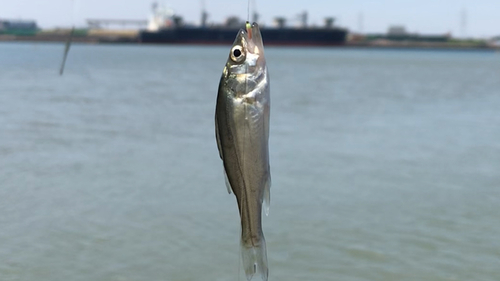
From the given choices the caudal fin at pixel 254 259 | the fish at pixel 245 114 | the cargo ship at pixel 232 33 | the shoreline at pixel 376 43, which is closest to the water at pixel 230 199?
the caudal fin at pixel 254 259

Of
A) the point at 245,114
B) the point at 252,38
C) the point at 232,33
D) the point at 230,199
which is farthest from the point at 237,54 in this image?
the point at 232,33

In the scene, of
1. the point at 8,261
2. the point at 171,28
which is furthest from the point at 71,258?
the point at 171,28

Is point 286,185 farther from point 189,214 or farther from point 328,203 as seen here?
point 189,214

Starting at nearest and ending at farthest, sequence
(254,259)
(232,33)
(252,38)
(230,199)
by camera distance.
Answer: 1. (252,38)
2. (254,259)
3. (230,199)
4. (232,33)

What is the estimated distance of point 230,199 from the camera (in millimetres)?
9672

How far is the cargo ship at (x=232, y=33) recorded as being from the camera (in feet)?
392

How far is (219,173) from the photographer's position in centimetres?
1131

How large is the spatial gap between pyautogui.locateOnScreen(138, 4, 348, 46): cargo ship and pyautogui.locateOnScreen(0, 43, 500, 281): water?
10157cm

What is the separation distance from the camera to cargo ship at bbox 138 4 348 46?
119562mm

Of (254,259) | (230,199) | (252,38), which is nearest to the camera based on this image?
(252,38)

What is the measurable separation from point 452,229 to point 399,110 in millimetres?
13477

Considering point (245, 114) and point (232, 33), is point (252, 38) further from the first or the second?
point (232, 33)

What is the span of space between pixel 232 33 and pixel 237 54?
4555 inches

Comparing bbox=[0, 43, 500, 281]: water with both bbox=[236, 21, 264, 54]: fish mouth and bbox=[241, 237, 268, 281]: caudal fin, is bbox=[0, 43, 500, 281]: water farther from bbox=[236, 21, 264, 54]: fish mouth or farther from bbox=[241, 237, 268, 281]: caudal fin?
bbox=[236, 21, 264, 54]: fish mouth
